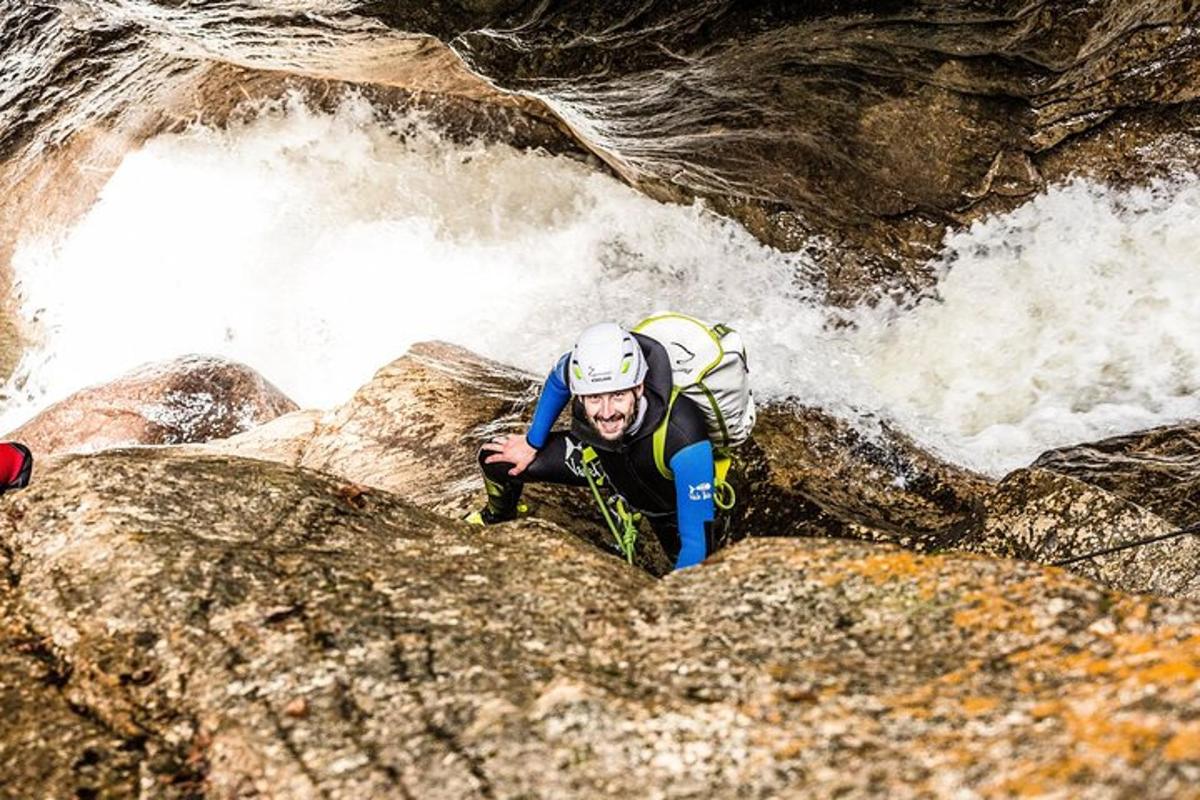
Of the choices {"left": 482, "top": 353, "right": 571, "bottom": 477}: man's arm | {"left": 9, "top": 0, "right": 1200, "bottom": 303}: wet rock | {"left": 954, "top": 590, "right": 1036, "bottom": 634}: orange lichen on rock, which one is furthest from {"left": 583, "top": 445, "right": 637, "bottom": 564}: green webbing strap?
{"left": 9, "top": 0, "right": 1200, "bottom": 303}: wet rock

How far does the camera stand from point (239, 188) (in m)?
16.1

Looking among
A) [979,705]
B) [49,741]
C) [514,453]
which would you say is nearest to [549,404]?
[514,453]

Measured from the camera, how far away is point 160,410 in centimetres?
1220

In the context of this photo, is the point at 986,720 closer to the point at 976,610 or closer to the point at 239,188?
the point at 976,610

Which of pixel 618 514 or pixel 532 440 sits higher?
pixel 532 440

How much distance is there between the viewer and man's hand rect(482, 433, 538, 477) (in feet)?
26.0

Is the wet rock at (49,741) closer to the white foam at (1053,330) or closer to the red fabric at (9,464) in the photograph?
the red fabric at (9,464)

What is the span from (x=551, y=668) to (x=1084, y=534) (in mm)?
5123

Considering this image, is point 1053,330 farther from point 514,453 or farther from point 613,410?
point 613,410

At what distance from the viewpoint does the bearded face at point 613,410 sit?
6.70 m

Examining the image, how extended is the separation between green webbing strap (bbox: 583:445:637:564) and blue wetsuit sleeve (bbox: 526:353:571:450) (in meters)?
0.42

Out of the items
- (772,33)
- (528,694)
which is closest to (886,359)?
(772,33)

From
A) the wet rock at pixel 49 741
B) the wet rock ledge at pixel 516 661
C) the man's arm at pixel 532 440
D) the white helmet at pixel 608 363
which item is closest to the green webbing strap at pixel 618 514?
the man's arm at pixel 532 440

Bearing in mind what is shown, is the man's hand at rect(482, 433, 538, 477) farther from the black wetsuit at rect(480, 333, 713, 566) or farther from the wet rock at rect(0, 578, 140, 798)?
the wet rock at rect(0, 578, 140, 798)
